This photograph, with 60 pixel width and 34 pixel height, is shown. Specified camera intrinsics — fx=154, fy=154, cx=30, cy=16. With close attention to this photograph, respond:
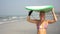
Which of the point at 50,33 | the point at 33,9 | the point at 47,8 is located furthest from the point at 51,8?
the point at 50,33

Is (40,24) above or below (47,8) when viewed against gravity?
below

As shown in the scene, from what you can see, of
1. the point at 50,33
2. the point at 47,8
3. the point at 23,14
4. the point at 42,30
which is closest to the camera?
the point at 47,8

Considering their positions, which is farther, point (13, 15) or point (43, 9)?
point (13, 15)

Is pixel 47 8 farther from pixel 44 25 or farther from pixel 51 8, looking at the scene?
pixel 44 25

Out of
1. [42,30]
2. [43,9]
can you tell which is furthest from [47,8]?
[42,30]

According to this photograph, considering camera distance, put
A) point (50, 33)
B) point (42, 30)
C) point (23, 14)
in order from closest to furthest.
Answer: point (42, 30), point (50, 33), point (23, 14)

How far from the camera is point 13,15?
10.6 meters

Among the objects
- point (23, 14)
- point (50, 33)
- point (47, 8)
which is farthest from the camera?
point (23, 14)

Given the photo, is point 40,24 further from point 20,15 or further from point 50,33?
point 20,15

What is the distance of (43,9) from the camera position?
5.05 feet

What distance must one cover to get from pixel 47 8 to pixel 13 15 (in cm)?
918

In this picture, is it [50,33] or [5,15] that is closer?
[50,33]

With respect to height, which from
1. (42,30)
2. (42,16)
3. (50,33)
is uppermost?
(42,16)

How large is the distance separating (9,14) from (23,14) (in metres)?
1.05
